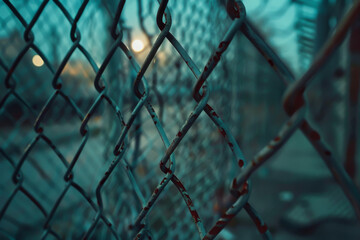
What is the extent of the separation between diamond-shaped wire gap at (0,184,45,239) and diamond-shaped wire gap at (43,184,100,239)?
111mm

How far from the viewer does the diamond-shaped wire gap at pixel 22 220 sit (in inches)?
64.0

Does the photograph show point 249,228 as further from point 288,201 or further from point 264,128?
point 264,128

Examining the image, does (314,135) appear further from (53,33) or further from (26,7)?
(53,33)

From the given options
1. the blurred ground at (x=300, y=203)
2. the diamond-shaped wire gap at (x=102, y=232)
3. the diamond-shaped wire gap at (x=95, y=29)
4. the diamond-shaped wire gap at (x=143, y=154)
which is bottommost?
the blurred ground at (x=300, y=203)

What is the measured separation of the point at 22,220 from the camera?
181 cm

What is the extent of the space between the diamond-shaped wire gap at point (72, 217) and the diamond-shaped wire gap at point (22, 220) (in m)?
0.11

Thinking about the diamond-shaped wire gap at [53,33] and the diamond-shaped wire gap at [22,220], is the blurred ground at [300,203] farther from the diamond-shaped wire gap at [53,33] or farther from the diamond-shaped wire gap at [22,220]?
the diamond-shaped wire gap at [53,33]

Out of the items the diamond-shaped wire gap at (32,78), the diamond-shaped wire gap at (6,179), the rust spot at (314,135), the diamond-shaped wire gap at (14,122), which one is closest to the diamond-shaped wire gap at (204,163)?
the diamond-shaped wire gap at (14,122)

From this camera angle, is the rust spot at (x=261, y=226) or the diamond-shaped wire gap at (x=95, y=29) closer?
the rust spot at (x=261, y=226)

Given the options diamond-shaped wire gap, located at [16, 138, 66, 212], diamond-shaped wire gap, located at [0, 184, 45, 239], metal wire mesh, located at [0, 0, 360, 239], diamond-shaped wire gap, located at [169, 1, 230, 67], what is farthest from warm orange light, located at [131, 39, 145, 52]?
diamond-shaped wire gap, located at [16, 138, 66, 212]

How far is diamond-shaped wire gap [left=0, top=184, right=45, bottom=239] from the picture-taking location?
5.33ft

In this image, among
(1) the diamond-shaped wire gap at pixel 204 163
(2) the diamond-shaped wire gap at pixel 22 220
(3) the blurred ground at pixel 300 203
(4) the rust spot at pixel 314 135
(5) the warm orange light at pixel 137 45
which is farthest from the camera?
(3) the blurred ground at pixel 300 203

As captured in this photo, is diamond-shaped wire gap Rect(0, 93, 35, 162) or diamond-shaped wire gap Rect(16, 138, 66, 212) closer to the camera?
diamond-shaped wire gap Rect(0, 93, 35, 162)

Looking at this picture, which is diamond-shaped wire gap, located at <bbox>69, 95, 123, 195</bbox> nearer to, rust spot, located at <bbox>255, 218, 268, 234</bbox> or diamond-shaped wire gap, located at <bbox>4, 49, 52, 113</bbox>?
diamond-shaped wire gap, located at <bbox>4, 49, 52, 113</bbox>
